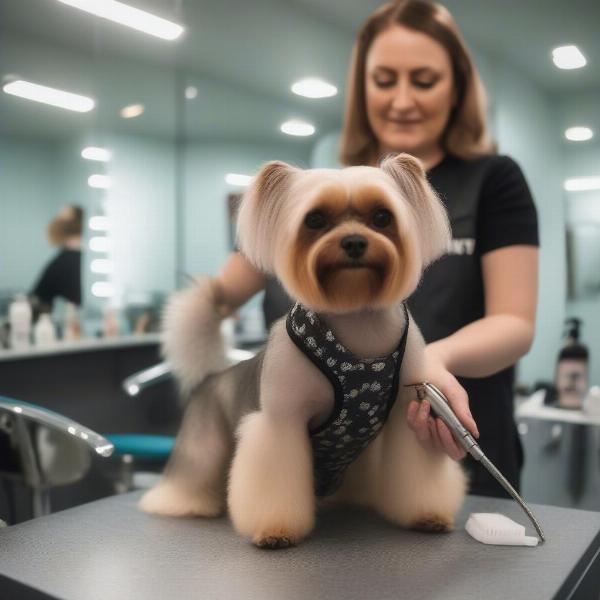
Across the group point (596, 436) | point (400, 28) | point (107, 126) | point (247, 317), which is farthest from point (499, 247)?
point (107, 126)

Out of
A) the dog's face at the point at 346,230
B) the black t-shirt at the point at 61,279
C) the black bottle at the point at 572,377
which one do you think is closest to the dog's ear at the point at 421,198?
the dog's face at the point at 346,230

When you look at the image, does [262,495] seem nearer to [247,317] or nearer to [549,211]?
[247,317]

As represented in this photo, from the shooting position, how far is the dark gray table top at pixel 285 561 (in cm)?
77

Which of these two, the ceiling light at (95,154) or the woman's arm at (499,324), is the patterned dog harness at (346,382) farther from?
the ceiling light at (95,154)

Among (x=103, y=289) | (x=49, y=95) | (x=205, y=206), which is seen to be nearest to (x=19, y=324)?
(x=103, y=289)

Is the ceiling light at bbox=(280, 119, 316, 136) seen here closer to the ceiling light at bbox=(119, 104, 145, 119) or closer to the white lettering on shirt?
the ceiling light at bbox=(119, 104, 145, 119)

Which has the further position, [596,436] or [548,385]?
[548,385]

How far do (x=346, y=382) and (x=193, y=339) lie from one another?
0.33 metres

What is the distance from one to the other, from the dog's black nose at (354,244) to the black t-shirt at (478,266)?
0.47 meters

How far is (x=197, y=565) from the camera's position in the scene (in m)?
0.84

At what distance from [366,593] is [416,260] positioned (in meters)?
0.38

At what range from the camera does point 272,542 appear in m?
0.88

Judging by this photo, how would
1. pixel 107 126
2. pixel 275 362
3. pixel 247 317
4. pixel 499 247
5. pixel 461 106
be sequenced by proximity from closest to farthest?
pixel 275 362 → pixel 499 247 → pixel 461 106 → pixel 247 317 → pixel 107 126

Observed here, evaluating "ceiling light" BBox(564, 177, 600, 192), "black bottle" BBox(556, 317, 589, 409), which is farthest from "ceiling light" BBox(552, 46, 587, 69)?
"black bottle" BBox(556, 317, 589, 409)
